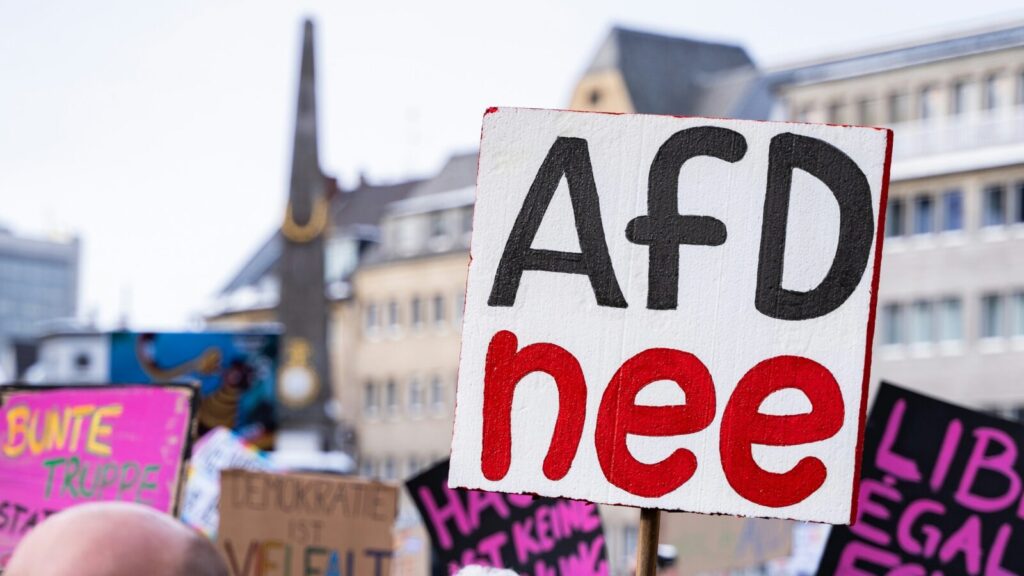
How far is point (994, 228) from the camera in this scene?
4128 cm

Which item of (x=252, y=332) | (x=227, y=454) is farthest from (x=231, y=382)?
(x=227, y=454)

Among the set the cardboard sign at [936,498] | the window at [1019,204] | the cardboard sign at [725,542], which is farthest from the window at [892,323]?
the cardboard sign at [936,498]

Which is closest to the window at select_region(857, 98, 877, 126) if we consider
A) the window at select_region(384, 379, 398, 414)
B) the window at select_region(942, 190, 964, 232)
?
the window at select_region(942, 190, 964, 232)

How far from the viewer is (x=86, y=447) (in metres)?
8.38

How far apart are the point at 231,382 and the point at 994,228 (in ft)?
54.5

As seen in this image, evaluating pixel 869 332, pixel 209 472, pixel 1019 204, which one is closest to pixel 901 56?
pixel 1019 204

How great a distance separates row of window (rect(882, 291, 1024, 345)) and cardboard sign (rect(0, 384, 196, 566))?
3444 cm

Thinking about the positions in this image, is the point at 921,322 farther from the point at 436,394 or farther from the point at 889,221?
the point at 436,394

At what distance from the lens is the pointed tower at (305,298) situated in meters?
50.8

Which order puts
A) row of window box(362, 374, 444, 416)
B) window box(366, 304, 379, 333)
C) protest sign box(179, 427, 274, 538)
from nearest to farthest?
protest sign box(179, 427, 274, 538) → row of window box(362, 374, 444, 416) → window box(366, 304, 379, 333)

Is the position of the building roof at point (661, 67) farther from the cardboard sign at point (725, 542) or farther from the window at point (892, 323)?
the cardboard sign at point (725, 542)

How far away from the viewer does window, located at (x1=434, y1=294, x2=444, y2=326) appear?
56.2m

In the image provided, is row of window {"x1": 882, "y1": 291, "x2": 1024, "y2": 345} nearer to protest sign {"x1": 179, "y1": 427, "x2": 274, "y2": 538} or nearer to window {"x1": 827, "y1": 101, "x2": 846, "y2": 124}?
window {"x1": 827, "y1": 101, "x2": 846, "y2": 124}

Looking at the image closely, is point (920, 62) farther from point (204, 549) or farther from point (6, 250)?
point (6, 250)
